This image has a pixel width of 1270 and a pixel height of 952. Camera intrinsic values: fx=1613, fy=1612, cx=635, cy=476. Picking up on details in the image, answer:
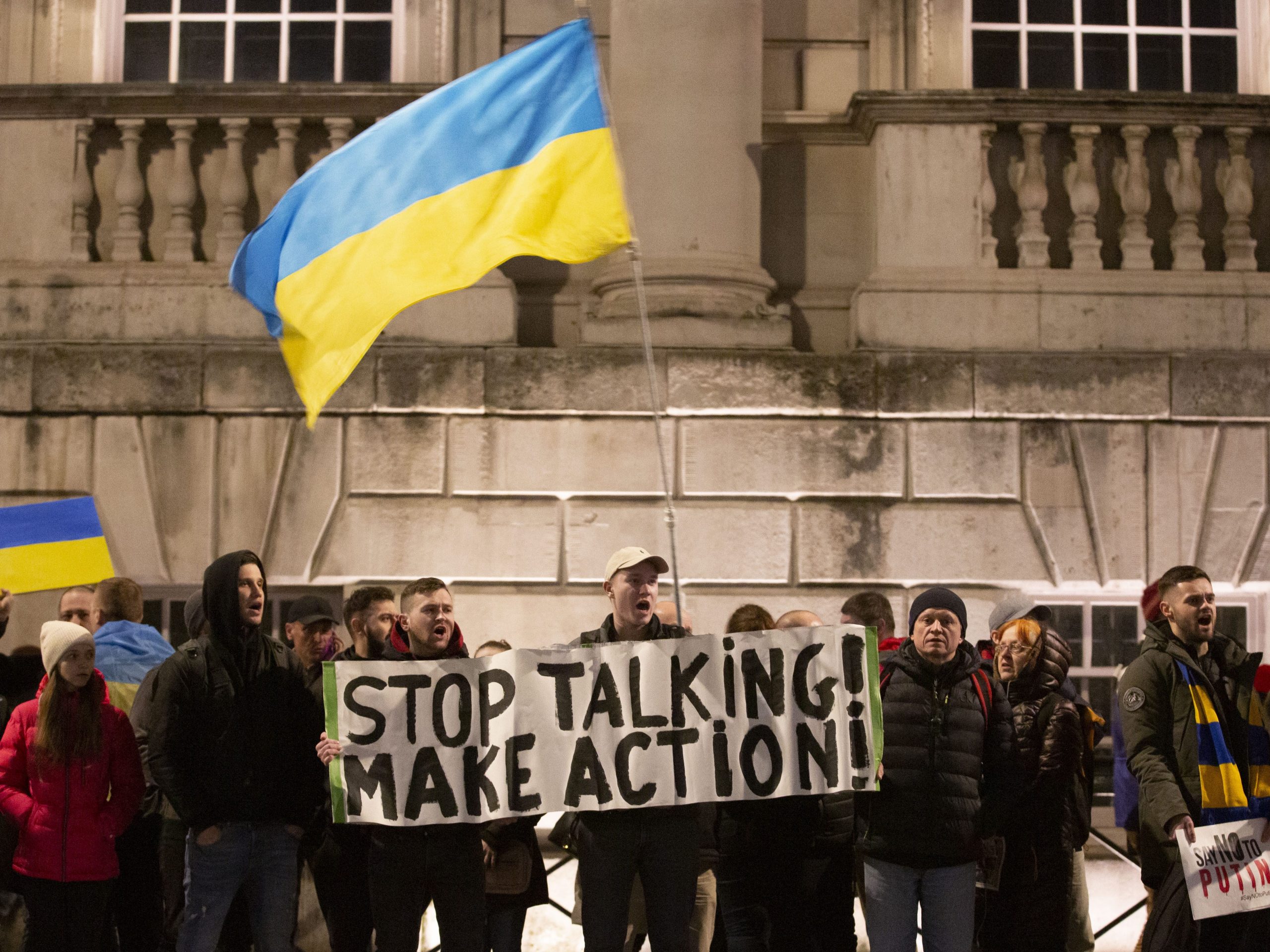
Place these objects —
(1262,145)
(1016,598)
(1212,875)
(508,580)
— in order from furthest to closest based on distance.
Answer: (1262,145) < (508,580) < (1016,598) < (1212,875)

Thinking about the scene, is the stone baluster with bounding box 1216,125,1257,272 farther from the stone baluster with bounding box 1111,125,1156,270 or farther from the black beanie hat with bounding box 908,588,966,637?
the black beanie hat with bounding box 908,588,966,637

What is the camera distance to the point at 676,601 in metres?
6.53

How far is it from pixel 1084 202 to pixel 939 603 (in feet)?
14.7

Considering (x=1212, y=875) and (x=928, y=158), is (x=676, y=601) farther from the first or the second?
(x=928, y=158)

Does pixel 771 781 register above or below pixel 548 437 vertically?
below

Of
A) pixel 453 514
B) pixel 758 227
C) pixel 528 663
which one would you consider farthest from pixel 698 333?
pixel 528 663

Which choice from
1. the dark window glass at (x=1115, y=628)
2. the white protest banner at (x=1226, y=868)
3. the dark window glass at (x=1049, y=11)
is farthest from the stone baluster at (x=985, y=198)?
the white protest banner at (x=1226, y=868)

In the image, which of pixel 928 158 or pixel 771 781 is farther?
pixel 928 158

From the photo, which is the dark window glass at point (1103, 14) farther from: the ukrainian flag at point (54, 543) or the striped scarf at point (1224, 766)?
the ukrainian flag at point (54, 543)

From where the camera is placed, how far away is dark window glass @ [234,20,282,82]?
10781mm

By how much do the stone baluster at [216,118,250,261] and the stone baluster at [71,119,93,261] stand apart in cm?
85

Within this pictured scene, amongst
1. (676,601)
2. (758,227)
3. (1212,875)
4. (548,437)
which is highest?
(758,227)

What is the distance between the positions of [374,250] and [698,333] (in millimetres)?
3377

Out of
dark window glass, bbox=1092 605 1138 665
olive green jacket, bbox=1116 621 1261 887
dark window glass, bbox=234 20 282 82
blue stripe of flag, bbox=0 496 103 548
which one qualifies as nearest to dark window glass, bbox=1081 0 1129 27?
dark window glass, bbox=1092 605 1138 665
